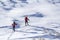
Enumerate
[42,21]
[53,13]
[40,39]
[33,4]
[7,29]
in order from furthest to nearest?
1. [33,4]
2. [53,13]
3. [42,21]
4. [7,29]
5. [40,39]

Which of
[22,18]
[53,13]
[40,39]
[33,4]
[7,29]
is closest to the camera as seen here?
[40,39]

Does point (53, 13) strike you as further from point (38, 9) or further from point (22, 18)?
point (22, 18)

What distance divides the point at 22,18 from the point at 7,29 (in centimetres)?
620

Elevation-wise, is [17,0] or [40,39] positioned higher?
[17,0]

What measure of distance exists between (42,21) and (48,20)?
0.90m

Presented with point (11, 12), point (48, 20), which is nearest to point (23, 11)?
point (11, 12)

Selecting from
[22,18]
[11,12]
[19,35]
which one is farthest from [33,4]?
[19,35]

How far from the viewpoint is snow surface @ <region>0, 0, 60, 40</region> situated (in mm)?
18406

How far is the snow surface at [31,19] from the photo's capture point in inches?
725

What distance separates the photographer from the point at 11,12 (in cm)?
3019

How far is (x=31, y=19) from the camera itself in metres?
26.4

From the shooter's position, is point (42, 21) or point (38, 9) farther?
point (38, 9)

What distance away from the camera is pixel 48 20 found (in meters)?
25.6

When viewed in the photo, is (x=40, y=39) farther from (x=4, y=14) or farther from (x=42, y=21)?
(x=4, y=14)
